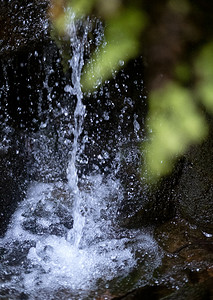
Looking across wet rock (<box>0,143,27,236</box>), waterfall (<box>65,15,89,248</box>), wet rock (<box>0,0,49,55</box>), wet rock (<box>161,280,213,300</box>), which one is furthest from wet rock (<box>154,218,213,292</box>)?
wet rock (<box>0,0,49,55</box>)

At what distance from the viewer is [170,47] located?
6.91ft

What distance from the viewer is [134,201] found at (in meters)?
2.23

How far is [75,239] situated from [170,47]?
1.07 meters

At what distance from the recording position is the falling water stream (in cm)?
174

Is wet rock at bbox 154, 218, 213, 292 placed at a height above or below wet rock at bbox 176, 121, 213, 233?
below

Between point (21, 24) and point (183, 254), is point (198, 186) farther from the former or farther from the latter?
point (21, 24)

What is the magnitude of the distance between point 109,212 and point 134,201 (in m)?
0.15

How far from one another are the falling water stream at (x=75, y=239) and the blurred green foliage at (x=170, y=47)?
110 mm

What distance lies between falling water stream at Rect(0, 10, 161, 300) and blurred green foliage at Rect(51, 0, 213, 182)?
4.3 inches

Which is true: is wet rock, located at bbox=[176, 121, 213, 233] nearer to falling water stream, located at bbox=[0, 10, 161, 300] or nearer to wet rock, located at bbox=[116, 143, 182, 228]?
wet rock, located at bbox=[116, 143, 182, 228]

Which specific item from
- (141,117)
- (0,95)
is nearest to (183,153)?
(141,117)

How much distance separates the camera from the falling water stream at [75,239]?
1.74 m

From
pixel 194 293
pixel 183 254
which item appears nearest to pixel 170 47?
pixel 183 254

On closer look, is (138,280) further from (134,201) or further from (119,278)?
(134,201)
